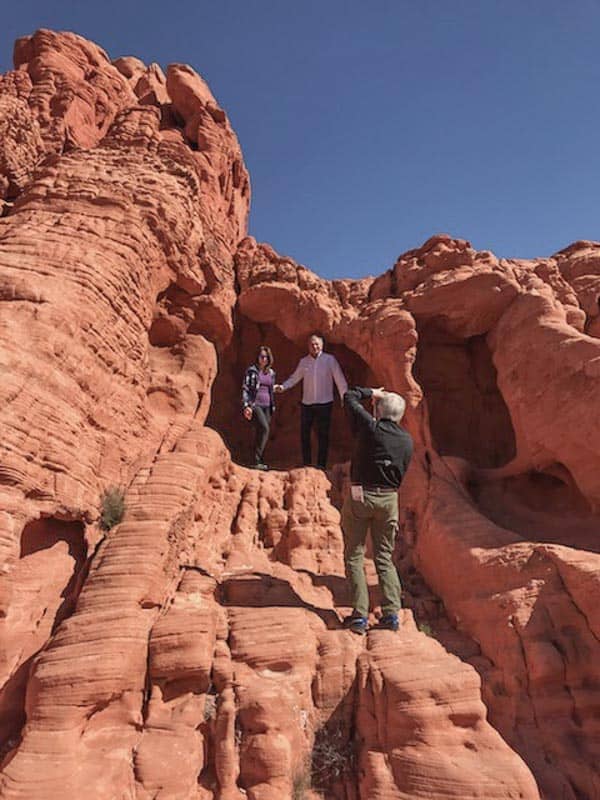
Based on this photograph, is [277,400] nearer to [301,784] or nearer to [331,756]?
[331,756]

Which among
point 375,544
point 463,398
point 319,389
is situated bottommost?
point 375,544

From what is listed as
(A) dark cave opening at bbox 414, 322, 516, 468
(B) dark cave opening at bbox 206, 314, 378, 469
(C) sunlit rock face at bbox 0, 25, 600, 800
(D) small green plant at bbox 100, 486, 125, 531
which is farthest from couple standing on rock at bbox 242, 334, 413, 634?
(B) dark cave opening at bbox 206, 314, 378, 469

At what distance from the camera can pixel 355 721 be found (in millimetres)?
4109

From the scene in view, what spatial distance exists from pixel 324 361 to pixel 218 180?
606 centimetres

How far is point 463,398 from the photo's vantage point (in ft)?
33.3

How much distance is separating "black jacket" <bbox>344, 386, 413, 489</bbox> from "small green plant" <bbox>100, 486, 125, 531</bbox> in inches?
100

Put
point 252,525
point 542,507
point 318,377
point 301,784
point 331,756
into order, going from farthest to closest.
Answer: point 318,377
point 542,507
point 252,525
point 331,756
point 301,784

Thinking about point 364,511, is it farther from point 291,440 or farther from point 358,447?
point 291,440

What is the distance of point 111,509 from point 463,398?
737 centimetres

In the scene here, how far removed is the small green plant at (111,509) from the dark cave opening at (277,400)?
16.9 ft

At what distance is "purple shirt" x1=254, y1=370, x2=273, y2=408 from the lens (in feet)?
28.3

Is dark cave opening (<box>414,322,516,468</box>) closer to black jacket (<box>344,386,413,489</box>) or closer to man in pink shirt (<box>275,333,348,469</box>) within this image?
man in pink shirt (<box>275,333,348,469</box>)

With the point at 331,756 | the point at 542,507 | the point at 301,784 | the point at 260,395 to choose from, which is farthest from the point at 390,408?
the point at 542,507

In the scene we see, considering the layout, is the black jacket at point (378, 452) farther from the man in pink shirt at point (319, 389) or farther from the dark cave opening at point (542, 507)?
the man in pink shirt at point (319, 389)
